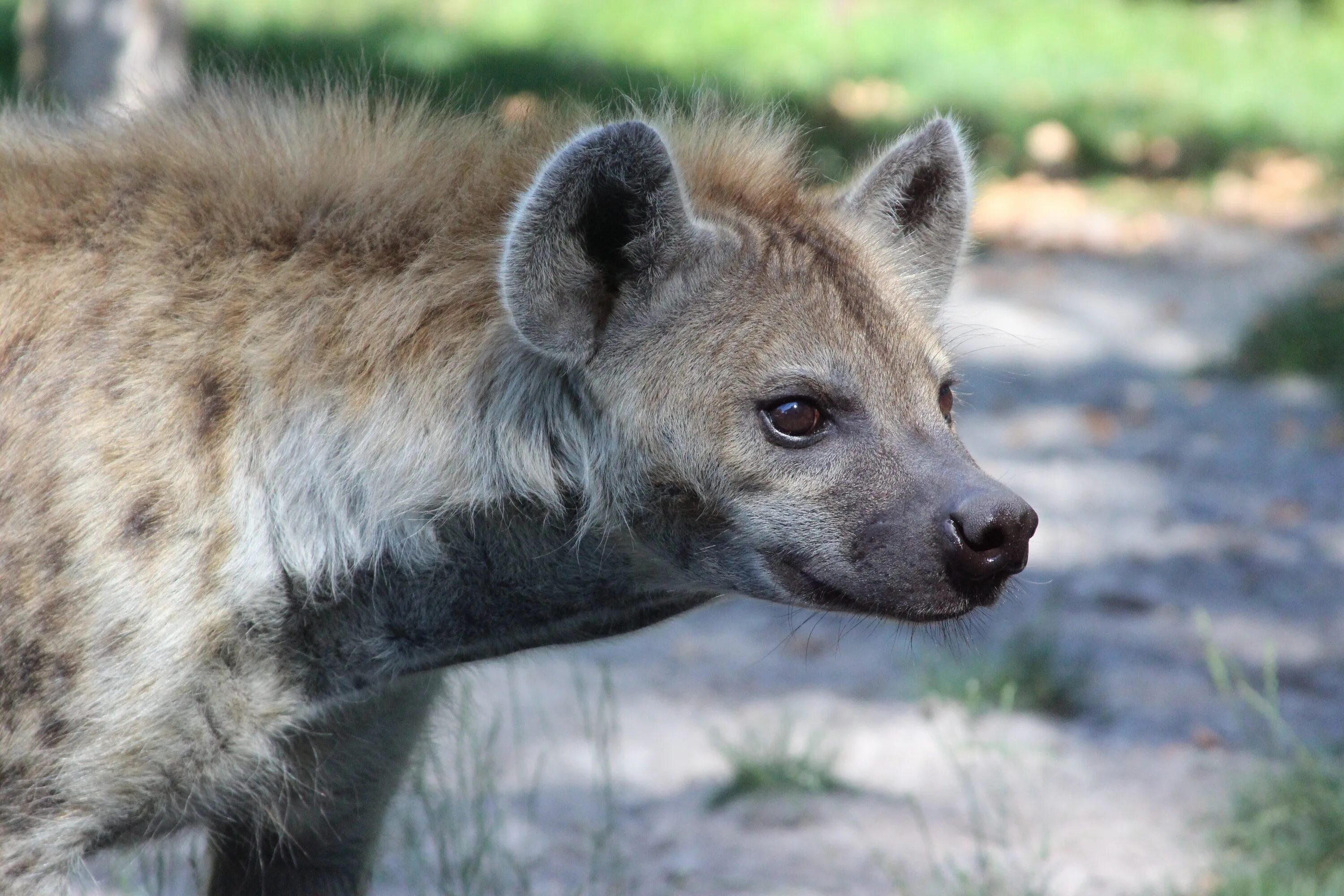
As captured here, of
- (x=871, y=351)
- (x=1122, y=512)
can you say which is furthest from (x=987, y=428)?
(x=871, y=351)

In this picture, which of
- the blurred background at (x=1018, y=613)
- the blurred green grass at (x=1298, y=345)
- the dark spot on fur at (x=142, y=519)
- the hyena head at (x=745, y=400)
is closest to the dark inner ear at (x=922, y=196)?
the blurred background at (x=1018, y=613)

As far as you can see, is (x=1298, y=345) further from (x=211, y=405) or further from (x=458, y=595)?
(x=211, y=405)

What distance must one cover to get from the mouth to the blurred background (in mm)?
222

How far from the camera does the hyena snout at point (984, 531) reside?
208cm

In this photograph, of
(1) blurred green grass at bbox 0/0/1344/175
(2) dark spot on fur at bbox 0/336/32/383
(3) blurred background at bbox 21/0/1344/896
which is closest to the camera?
(2) dark spot on fur at bbox 0/336/32/383

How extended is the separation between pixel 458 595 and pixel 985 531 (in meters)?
0.75

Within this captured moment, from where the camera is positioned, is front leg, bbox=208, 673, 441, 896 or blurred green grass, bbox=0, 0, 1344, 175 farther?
blurred green grass, bbox=0, 0, 1344, 175

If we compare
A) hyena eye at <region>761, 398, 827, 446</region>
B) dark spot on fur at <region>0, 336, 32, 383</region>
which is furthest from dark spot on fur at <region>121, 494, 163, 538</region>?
hyena eye at <region>761, 398, 827, 446</region>

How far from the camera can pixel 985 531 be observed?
2080mm

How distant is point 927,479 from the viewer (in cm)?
214

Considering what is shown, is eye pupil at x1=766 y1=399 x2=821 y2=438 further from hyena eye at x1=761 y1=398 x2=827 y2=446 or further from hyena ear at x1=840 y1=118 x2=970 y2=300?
hyena ear at x1=840 y1=118 x2=970 y2=300

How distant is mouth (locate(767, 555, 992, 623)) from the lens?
2.15 metres

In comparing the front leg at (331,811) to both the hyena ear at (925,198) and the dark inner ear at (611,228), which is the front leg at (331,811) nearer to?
the dark inner ear at (611,228)

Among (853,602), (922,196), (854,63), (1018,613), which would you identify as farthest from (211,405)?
(854,63)
